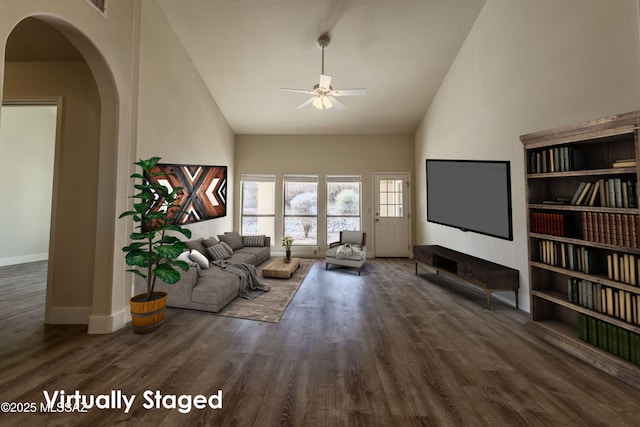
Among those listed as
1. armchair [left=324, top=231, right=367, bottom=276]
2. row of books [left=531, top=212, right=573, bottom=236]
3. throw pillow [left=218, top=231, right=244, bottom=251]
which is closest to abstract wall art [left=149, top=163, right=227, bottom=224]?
throw pillow [left=218, top=231, right=244, bottom=251]

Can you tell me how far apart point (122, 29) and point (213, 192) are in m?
3.08

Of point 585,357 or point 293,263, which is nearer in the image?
point 585,357

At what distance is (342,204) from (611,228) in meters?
5.02

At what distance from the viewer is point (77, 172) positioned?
262 cm

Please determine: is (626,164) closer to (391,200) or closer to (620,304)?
(620,304)

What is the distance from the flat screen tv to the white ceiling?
6.11 feet

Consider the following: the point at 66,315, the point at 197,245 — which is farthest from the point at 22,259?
the point at 66,315

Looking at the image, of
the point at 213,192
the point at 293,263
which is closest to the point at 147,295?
the point at 293,263

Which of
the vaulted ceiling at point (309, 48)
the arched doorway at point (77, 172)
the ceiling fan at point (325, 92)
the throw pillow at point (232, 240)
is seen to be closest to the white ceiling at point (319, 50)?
the vaulted ceiling at point (309, 48)

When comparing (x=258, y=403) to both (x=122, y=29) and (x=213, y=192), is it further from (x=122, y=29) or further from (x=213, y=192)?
(x=213, y=192)

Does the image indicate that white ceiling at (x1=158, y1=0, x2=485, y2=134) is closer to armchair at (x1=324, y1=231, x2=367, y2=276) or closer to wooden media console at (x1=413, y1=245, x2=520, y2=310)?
armchair at (x1=324, y1=231, x2=367, y2=276)

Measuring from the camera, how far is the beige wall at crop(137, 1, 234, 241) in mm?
3080

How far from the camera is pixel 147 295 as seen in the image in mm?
2539

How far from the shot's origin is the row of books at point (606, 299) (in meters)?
1.78
